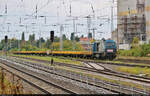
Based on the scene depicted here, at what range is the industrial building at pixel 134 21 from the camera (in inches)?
2478

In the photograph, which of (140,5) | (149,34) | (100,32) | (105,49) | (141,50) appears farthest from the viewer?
(140,5)

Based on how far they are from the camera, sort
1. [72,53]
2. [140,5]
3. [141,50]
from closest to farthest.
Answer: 1. [141,50]
2. [72,53]
3. [140,5]

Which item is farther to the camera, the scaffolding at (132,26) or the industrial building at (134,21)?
the scaffolding at (132,26)

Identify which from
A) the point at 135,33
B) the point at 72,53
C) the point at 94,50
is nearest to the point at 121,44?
the point at 135,33

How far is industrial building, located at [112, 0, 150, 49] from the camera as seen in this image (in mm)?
62938

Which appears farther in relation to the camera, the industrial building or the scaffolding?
the scaffolding

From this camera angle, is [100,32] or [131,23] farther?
[131,23]

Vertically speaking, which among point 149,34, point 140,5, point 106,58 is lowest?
point 106,58

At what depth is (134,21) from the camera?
63906 mm

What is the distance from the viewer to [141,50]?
4019cm

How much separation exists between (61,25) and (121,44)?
2093 centimetres

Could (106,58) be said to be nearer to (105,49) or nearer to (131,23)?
(105,49)

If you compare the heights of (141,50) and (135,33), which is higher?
(135,33)

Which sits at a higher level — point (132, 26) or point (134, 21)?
point (134, 21)
